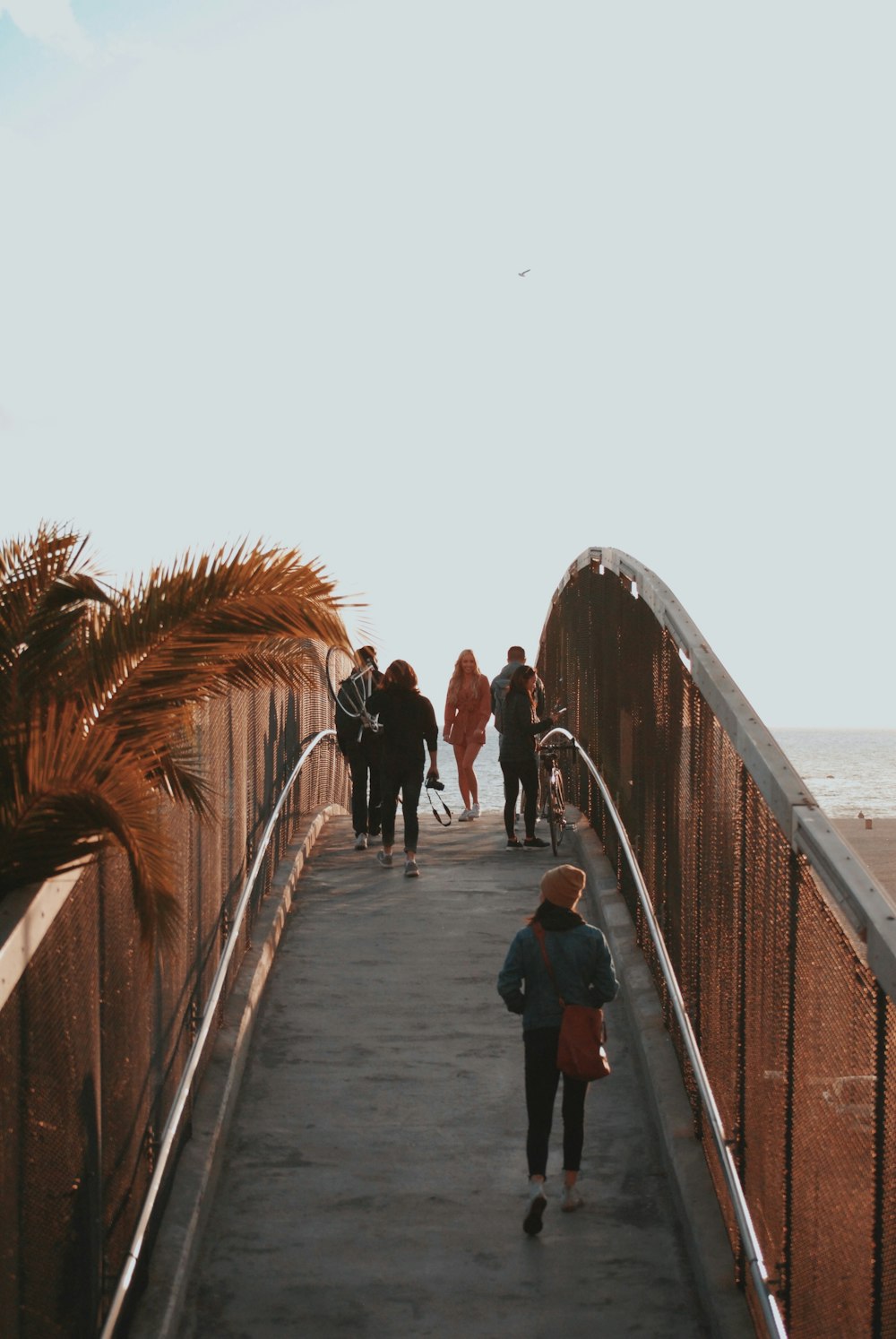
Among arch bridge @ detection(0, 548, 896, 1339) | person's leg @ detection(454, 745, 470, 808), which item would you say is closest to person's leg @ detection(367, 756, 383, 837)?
person's leg @ detection(454, 745, 470, 808)

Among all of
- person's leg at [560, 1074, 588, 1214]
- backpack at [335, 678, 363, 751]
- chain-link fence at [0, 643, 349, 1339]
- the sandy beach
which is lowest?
the sandy beach

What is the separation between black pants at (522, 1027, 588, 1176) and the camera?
277 inches

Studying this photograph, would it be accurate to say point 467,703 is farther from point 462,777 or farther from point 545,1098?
point 545,1098

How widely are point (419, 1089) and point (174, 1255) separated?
7.08 ft

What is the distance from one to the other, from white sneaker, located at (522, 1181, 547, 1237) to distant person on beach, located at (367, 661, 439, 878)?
18.0ft

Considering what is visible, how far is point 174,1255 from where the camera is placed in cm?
642

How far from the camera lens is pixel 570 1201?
23.5ft

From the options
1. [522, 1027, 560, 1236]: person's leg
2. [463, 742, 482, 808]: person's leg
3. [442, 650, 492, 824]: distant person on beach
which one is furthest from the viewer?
[463, 742, 482, 808]: person's leg

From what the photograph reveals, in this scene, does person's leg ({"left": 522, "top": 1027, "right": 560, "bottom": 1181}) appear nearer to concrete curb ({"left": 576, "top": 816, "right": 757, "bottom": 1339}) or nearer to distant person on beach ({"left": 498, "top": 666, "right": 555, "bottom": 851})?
concrete curb ({"left": 576, "top": 816, "right": 757, "bottom": 1339})

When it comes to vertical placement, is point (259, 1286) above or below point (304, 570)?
below

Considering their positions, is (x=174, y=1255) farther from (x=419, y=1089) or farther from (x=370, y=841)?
(x=370, y=841)

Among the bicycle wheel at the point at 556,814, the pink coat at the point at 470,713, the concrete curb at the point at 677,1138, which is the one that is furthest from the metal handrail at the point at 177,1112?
the pink coat at the point at 470,713

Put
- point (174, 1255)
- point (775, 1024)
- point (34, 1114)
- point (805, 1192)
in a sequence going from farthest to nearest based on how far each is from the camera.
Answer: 1. point (174, 1255)
2. point (775, 1024)
3. point (805, 1192)
4. point (34, 1114)

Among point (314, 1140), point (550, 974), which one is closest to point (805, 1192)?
point (550, 974)
